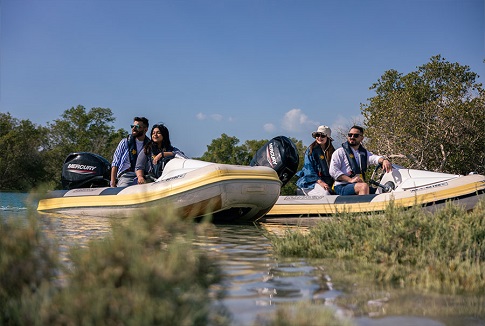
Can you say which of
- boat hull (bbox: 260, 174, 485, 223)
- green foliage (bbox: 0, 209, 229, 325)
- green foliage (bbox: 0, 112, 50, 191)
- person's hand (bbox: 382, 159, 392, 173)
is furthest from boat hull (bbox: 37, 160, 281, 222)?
green foliage (bbox: 0, 112, 50, 191)

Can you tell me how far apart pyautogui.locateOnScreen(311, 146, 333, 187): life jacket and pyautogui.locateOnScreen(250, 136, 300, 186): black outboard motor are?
1.84 ft

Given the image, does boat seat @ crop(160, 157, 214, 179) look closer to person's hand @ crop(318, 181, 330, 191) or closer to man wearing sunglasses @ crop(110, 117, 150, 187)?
man wearing sunglasses @ crop(110, 117, 150, 187)

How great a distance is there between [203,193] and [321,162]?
242 centimetres

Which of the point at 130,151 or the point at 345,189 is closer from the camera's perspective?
the point at 345,189

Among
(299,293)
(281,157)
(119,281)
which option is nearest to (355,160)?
(281,157)

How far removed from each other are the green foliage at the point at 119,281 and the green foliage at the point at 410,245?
5.17ft

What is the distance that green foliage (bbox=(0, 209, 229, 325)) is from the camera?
70.2 inches

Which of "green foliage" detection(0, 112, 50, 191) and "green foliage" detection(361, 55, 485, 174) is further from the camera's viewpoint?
"green foliage" detection(0, 112, 50, 191)

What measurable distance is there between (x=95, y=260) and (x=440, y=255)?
2513 millimetres

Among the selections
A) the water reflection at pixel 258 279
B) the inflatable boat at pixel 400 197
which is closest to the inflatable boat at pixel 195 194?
the inflatable boat at pixel 400 197

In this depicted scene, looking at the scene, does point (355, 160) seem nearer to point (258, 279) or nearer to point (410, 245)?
point (410, 245)

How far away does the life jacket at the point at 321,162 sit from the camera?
9.03 meters

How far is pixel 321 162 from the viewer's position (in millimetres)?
9031

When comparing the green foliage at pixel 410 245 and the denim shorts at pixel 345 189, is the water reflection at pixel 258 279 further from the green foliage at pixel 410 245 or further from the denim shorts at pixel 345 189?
the denim shorts at pixel 345 189
